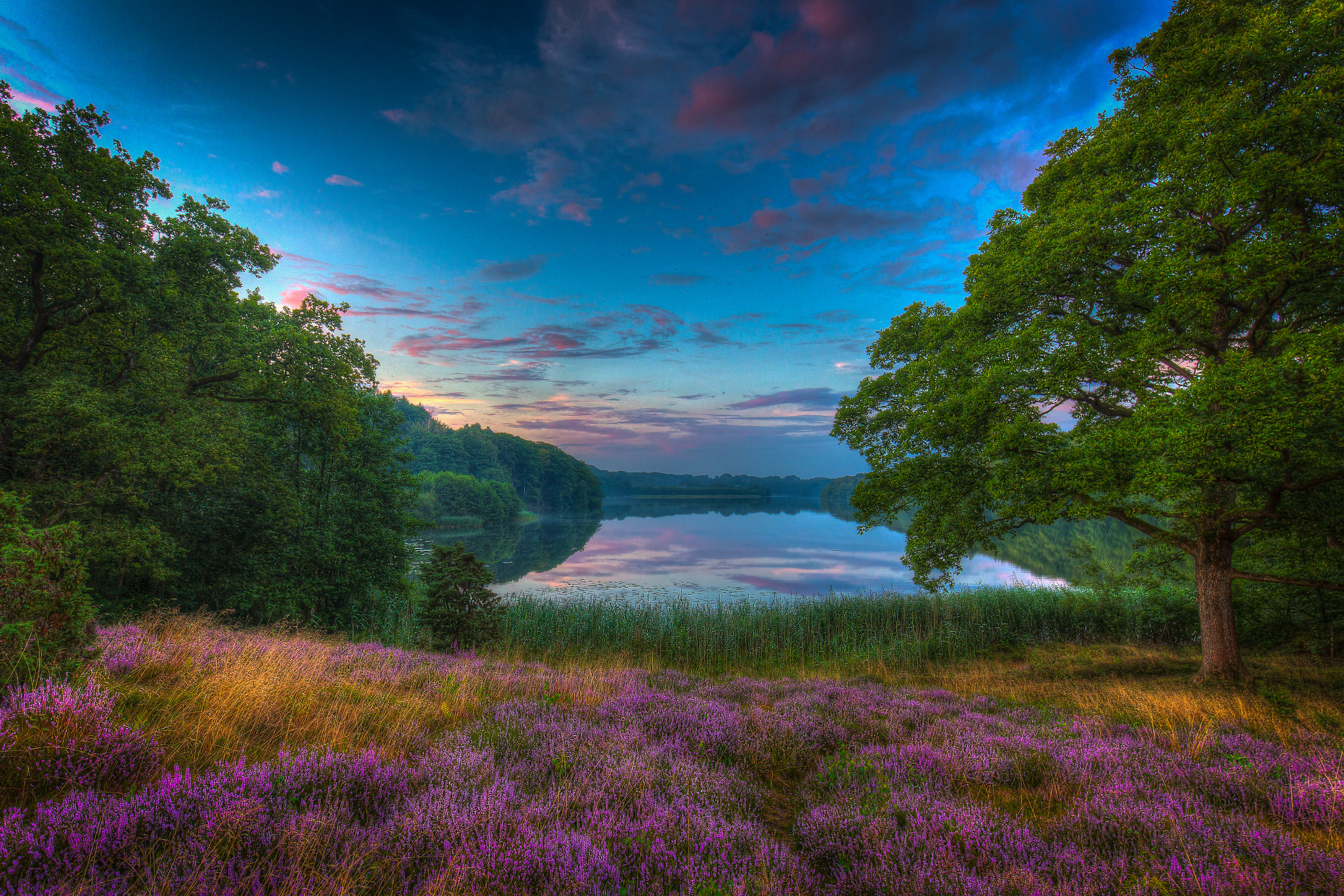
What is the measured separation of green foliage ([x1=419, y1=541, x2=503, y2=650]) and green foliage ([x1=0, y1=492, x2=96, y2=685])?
8.82 meters

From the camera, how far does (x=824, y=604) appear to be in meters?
18.2

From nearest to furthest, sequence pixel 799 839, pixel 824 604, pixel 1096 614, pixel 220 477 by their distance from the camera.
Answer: pixel 799 839, pixel 220 477, pixel 1096 614, pixel 824 604

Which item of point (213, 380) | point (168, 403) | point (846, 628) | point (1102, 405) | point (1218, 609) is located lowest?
point (846, 628)

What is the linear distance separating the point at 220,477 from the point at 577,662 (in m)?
12.7

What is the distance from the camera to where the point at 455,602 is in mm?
13086

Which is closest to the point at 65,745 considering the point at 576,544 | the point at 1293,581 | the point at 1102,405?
the point at 1102,405

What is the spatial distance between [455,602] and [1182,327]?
17712mm

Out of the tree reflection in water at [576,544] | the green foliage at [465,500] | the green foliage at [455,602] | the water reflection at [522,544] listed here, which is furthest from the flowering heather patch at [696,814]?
the green foliage at [465,500]

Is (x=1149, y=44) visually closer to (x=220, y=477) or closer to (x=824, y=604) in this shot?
(x=824, y=604)

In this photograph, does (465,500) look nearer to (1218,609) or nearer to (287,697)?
(287,697)

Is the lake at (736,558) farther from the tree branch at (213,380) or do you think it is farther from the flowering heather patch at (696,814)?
the tree branch at (213,380)

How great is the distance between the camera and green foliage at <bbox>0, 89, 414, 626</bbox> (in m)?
Result: 10.9

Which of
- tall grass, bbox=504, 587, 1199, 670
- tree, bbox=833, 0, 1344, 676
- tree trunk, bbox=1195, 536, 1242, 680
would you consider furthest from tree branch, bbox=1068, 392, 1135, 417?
tall grass, bbox=504, 587, 1199, 670

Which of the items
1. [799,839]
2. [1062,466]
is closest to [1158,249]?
[1062,466]
